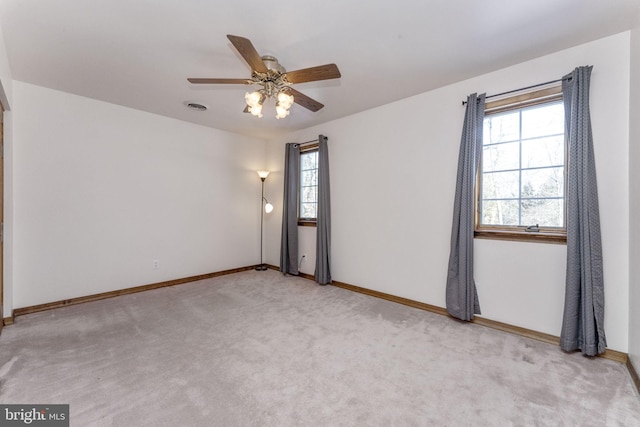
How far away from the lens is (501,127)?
2.71 m

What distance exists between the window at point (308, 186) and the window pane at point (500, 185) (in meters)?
2.45

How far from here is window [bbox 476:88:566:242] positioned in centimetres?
239

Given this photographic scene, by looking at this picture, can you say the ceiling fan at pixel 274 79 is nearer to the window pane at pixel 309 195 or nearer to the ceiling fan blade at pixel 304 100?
the ceiling fan blade at pixel 304 100

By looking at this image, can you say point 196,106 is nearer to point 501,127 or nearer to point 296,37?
point 296,37

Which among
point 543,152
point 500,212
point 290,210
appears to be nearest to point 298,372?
point 500,212

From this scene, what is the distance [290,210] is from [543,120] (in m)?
3.38

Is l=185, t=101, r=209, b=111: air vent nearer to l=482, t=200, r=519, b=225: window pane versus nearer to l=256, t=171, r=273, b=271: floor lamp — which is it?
l=256, t=171, r=273, b=271: floor lamp

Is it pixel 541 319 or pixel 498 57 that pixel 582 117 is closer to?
pixel 498 57

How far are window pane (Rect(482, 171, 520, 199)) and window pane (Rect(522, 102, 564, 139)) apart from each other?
38 centimetres

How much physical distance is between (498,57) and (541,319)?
91.6 inches

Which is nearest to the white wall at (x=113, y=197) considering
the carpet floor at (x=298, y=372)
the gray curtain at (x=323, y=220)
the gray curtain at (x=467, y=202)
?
the carpet floor at (x=298, y=372)

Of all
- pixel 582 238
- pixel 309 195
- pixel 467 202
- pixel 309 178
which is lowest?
pixel 582 238

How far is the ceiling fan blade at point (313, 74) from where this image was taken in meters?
1.93

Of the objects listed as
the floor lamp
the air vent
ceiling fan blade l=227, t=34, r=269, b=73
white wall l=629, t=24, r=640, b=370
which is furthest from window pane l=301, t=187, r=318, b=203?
white wall l=629, t=24, r=640, b=370
